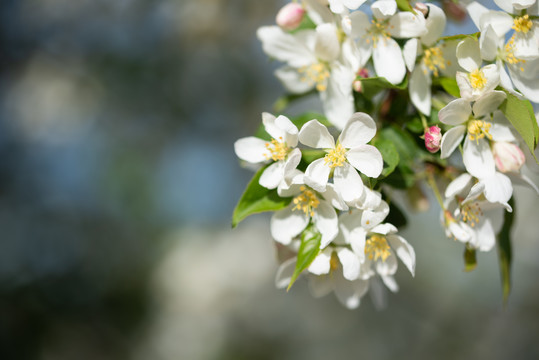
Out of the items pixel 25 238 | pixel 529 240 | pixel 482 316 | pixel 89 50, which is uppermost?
Answer: pixel 89 50

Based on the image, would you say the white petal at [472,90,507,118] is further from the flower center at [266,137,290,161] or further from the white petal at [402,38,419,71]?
the flower center at [266,137,290,161]

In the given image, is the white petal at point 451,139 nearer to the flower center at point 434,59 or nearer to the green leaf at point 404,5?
the flower center at point 434,59

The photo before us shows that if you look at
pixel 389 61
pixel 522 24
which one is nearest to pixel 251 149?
pixel 389 61

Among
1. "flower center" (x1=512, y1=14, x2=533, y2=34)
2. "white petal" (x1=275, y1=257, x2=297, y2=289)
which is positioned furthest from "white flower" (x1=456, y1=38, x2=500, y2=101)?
"white petal" (x1=275, y1=257, x2=297, y2=289)

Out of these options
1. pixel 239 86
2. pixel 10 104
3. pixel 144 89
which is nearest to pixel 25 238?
pixel 10 104

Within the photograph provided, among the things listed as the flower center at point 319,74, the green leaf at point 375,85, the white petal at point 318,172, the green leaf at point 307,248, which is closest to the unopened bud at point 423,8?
the green leaf at point 375,85

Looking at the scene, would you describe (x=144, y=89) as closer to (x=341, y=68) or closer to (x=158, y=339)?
(x=158, y=339)
